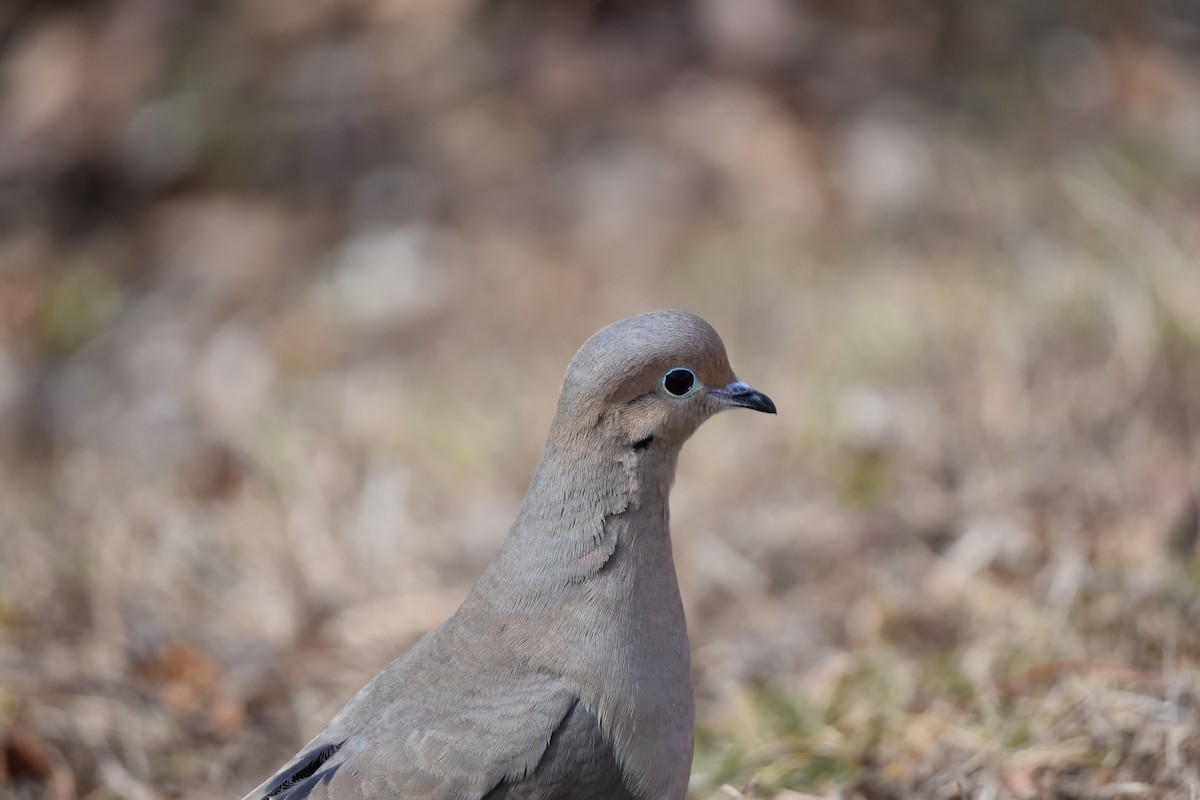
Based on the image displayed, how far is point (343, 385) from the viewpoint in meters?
6.58

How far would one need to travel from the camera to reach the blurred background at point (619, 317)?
3.79 m

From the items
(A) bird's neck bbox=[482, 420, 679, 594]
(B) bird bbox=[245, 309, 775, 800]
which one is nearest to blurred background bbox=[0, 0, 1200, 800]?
(B) bird bbox=[245, 309, 775, 800]

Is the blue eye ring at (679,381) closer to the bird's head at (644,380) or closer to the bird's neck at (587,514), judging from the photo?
the bird's head at (644,380)

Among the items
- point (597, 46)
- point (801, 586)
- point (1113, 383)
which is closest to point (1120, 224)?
point (1113, 383)

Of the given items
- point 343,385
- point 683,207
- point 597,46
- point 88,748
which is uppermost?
point 597,46

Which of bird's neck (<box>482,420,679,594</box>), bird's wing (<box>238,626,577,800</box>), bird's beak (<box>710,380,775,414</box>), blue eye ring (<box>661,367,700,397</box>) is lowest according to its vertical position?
bird's wing (<box>238,626,577,800</box>)

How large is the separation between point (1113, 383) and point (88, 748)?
3761 mm

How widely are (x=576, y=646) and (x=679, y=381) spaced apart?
60 cm

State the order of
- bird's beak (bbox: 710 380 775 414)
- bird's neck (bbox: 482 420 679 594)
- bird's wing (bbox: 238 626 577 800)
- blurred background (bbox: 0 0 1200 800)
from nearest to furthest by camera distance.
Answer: bird's wing (bbox: 238 626 577 800) → bird's neck (bbox: 482 420 679 594) → bird's beak (bbox: 710 380 775 414) → blurred background (bbox: 0 0 1200 800)

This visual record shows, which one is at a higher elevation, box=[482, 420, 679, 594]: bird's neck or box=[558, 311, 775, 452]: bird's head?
box=[558, 311, 775, 452]: bird's head

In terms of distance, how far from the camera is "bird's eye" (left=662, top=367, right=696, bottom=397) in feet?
9.20

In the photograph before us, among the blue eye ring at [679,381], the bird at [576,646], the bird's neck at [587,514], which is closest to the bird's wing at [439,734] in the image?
the bird at [576,646]

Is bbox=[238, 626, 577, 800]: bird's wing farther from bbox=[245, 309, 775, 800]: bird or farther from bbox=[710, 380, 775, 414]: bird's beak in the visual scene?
bbox=[710, 380, 775, 414]: bird's beak

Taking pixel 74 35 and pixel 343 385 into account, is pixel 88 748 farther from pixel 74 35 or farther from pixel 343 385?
pixel 74 35
